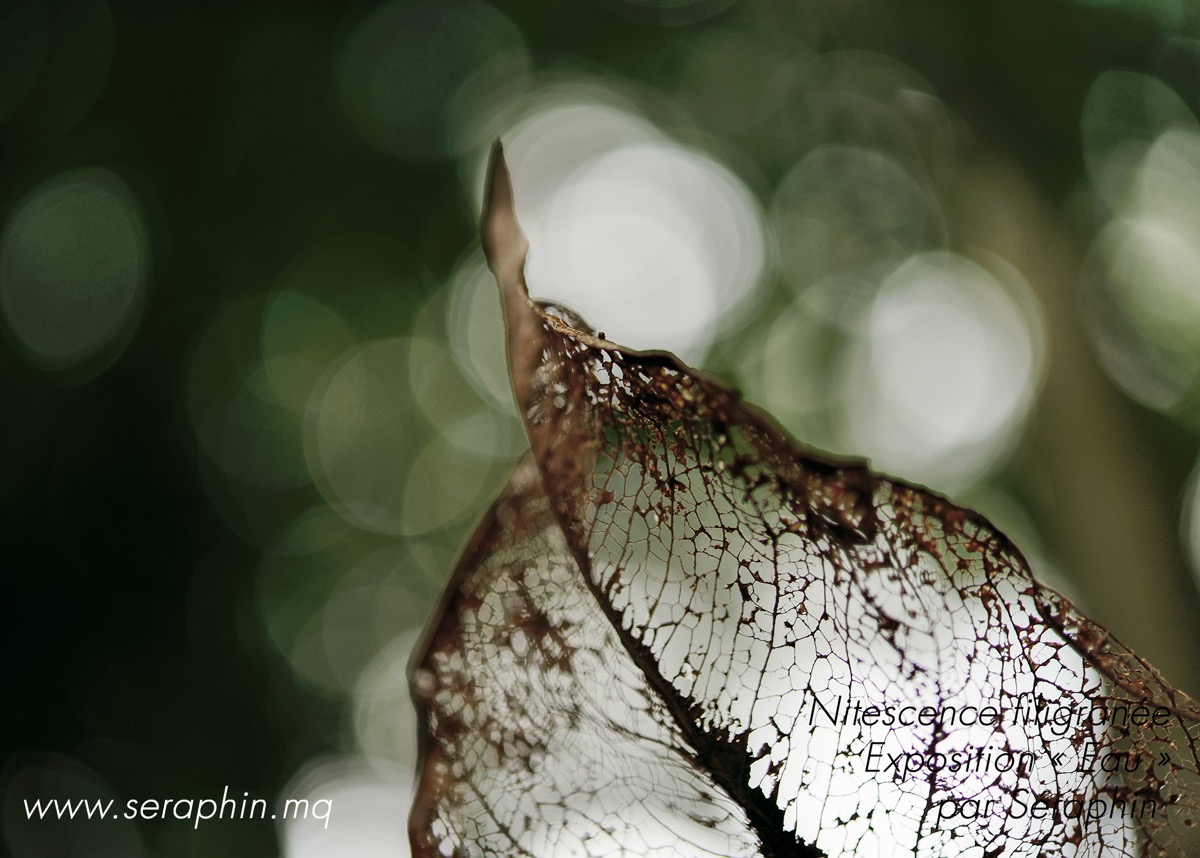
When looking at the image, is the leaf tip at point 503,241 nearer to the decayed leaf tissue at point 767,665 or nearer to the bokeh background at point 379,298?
the decayed leaf tissue at point 767,665

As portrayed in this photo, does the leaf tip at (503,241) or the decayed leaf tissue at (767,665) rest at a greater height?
the leaf tip at (503,241)

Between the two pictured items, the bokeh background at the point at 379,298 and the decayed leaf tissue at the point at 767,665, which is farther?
the bokeh background at the point at 379,298

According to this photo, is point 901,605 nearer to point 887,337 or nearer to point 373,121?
point 887,337

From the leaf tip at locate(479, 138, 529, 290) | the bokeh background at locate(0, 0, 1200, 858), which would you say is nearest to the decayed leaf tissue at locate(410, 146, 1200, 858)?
the leaf tip at locate(479, 138, 529, 290)

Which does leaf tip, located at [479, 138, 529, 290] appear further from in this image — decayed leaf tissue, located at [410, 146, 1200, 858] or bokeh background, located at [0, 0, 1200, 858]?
bokeh background, located at [0, 0, 1200, 858]

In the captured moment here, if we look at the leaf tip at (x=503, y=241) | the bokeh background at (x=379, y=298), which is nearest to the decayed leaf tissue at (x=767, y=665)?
the leaf tip at (x=503, y=241)

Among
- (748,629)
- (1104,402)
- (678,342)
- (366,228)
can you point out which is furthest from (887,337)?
(748,629)

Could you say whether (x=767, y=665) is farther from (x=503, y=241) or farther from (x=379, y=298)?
(x=379, y=298)
